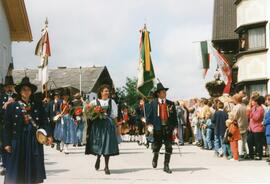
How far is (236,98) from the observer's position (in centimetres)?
1791

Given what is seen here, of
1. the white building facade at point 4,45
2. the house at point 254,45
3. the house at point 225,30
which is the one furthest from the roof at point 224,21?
the white building facade at point 4,45

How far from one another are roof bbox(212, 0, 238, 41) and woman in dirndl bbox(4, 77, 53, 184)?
110ft

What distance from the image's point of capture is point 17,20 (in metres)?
30.8

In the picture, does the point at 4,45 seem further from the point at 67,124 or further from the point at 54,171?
the point at 54,171

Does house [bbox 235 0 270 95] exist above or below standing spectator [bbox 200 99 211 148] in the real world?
above

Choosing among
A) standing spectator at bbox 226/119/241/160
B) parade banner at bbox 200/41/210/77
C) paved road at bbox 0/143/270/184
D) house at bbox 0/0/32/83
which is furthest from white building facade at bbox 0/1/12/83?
standing spectator at bbox 226/119/241/160

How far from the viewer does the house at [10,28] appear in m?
28.5

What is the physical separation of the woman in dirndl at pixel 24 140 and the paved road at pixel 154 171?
7.96 ft

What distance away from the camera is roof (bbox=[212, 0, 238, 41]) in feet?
141

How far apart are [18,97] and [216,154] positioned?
10461mm

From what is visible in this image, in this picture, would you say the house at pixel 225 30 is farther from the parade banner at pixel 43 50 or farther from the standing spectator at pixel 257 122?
the standing spectator at pixel 257 122

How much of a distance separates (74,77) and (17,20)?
57171mm

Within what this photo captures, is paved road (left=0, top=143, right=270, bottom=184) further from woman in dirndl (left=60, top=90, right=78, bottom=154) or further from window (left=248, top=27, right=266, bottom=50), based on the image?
window (left=248, top=27, right=266, bottom=50)

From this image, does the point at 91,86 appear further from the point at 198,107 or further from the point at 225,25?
the point at 198,107
